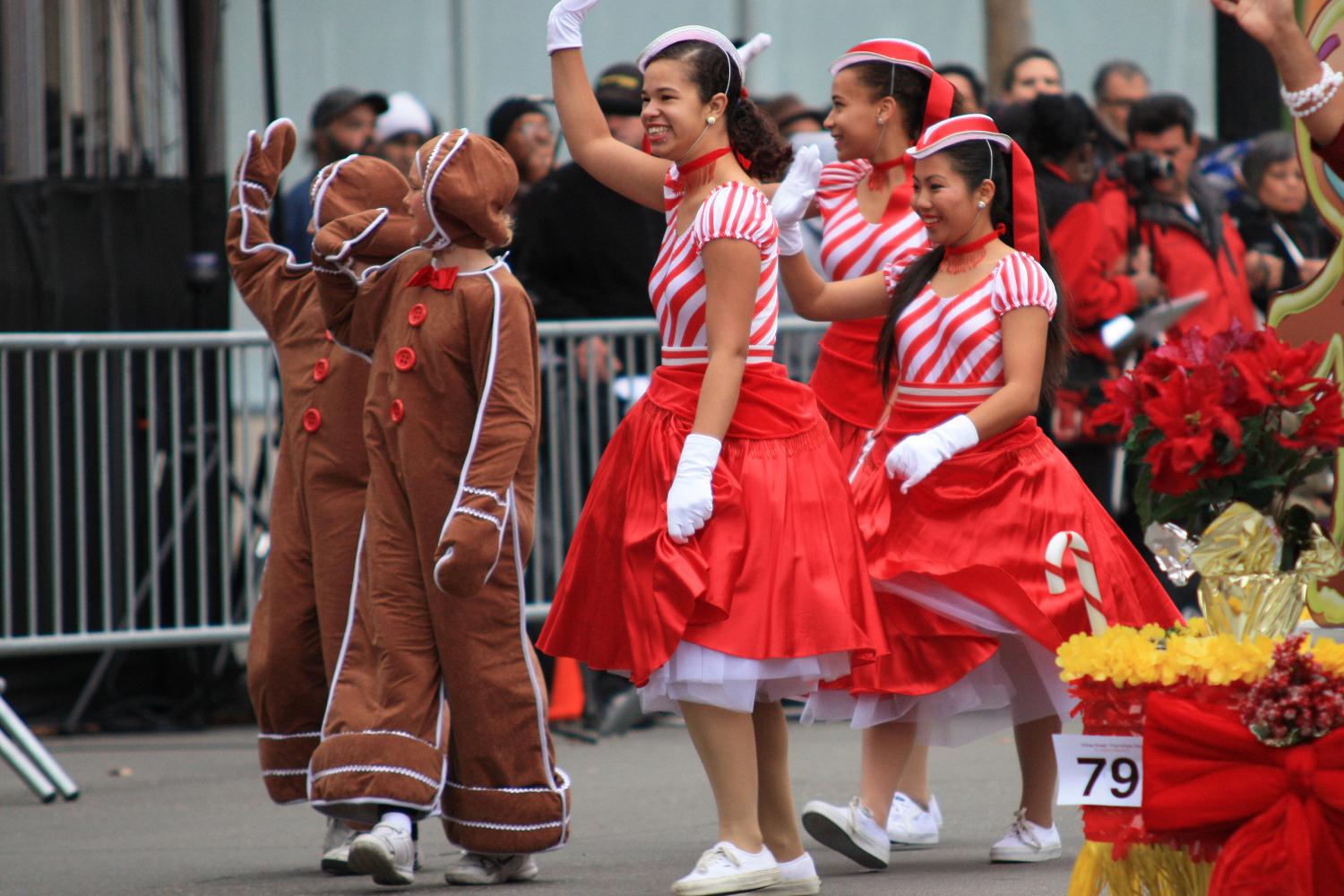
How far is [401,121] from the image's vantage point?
873 cm

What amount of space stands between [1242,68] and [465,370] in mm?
8275

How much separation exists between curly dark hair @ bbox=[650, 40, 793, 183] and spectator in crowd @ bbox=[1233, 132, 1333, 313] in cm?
486

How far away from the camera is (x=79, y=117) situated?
812cm

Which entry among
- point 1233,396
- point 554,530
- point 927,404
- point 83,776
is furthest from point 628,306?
point 1233,396

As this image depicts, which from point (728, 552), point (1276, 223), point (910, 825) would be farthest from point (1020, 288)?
point (1276, 223)

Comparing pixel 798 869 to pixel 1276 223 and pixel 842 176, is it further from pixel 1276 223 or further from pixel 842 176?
pixel 1276 223

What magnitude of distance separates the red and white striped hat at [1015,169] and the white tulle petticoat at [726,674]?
4.03ft

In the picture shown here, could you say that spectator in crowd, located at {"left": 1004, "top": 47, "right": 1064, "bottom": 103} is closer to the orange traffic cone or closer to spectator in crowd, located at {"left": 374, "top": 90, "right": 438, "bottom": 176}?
spectator in crowd, located at {"left": 374, "top": 90, "right": 438, "bottom": 176}

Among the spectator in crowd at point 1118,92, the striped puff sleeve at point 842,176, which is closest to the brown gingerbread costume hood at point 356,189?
the striped puff sleeve at point 842,176

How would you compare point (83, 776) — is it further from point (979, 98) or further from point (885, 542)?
→ point (979, 98)

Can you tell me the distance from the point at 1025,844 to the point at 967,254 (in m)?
1.42

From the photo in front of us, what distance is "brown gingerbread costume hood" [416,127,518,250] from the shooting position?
4.80 metres

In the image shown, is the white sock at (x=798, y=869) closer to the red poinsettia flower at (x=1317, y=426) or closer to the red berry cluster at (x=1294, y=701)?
the red berry cluster at (x=1294, y=701)

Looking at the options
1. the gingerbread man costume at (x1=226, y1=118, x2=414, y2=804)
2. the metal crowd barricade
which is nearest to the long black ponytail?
the gingerbread man costume at (x1=226, y1=118, x2=414, y2=804)
